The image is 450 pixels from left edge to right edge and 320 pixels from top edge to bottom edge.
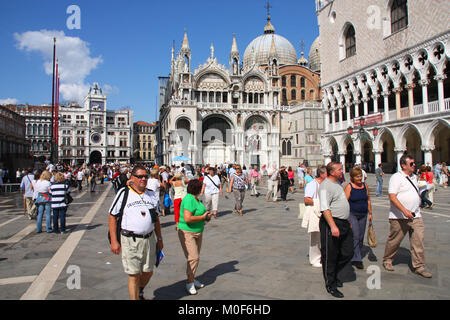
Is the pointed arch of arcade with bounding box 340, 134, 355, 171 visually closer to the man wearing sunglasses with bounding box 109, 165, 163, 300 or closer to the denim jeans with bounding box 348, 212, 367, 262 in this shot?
the denim jeans with bounding box 348, 212, 367, 262

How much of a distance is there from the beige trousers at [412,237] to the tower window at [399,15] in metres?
25.8

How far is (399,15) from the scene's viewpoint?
25516mm

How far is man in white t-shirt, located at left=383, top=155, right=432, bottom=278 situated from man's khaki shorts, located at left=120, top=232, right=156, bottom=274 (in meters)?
3.71

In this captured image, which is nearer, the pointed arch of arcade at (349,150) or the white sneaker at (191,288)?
the white sneaker at (191,288)


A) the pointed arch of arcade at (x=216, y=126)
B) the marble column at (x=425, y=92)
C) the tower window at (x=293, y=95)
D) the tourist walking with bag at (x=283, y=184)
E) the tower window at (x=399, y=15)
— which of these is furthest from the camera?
the tower window at (x=293, y=95)

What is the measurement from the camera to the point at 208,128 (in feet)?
140

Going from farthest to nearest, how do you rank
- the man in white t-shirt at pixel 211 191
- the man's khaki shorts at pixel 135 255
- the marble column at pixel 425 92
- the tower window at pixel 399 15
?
the tower window at pixel 399 15 < the marble column at pixel 425 92 < the man in white t-shirt at pixel 211 191 < the man's khaki shorts at pixel 135 255

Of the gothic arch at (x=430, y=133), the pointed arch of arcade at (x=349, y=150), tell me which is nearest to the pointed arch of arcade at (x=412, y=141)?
the gothic arch at (x=430, y=133)

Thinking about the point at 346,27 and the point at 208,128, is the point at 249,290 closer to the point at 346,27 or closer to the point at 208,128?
the point at 346,27

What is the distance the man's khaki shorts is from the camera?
360cm

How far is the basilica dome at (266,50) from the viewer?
178 ft

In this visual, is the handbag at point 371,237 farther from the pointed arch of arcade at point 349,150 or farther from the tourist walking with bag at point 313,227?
the pointed arch of arcade at point 349,150
